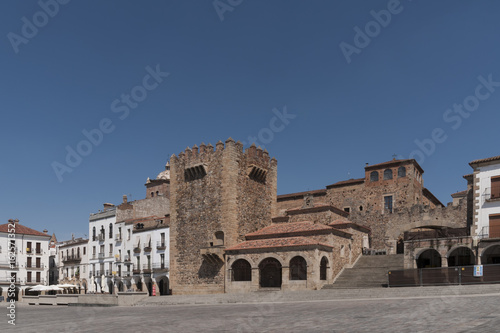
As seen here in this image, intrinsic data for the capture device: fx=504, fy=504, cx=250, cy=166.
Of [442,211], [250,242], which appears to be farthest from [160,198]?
[442,211]

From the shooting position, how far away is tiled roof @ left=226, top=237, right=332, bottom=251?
104 ft

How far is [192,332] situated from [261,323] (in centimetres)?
236

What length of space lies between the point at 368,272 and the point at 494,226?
26.2 ft

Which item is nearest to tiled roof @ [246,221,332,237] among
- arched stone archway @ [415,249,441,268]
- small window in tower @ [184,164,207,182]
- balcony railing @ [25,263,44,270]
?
small window in tower @ [184,164,207,182]

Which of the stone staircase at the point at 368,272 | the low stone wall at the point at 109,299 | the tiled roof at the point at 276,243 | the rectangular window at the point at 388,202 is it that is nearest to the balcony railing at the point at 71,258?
the low stone wall at the point at 109,299

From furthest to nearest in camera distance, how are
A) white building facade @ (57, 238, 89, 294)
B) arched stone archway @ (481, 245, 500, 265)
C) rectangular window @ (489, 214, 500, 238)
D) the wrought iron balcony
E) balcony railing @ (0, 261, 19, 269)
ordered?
1. the wrought iron balcony
2. white building facade @ (57, 238, 89, 294)
3. balcony railing @ (0, 261, 19, 269)
4. arched stone archway @ (481, 245, 500, 265)
5. rectangular window @ (489, 214, 500, 238)

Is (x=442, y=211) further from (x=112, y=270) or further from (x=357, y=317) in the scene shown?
(x=112, y=270)

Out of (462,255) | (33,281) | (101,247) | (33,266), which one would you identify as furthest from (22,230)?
Result: (462,255)

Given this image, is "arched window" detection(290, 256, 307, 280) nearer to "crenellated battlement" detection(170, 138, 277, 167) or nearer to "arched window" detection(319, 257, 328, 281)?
"arched window" detection(319, 257, 328, 281)

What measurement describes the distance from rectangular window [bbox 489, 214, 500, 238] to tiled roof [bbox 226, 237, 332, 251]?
967cm

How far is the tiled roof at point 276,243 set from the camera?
3161cm

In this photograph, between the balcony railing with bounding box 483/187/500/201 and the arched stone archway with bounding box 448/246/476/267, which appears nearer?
the balcony railing with bounding box 483/187/500/201

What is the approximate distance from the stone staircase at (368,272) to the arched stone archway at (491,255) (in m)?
4.86

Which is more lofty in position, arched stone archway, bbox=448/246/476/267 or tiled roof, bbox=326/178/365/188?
tiled roof, bbox=326/178/365/188
